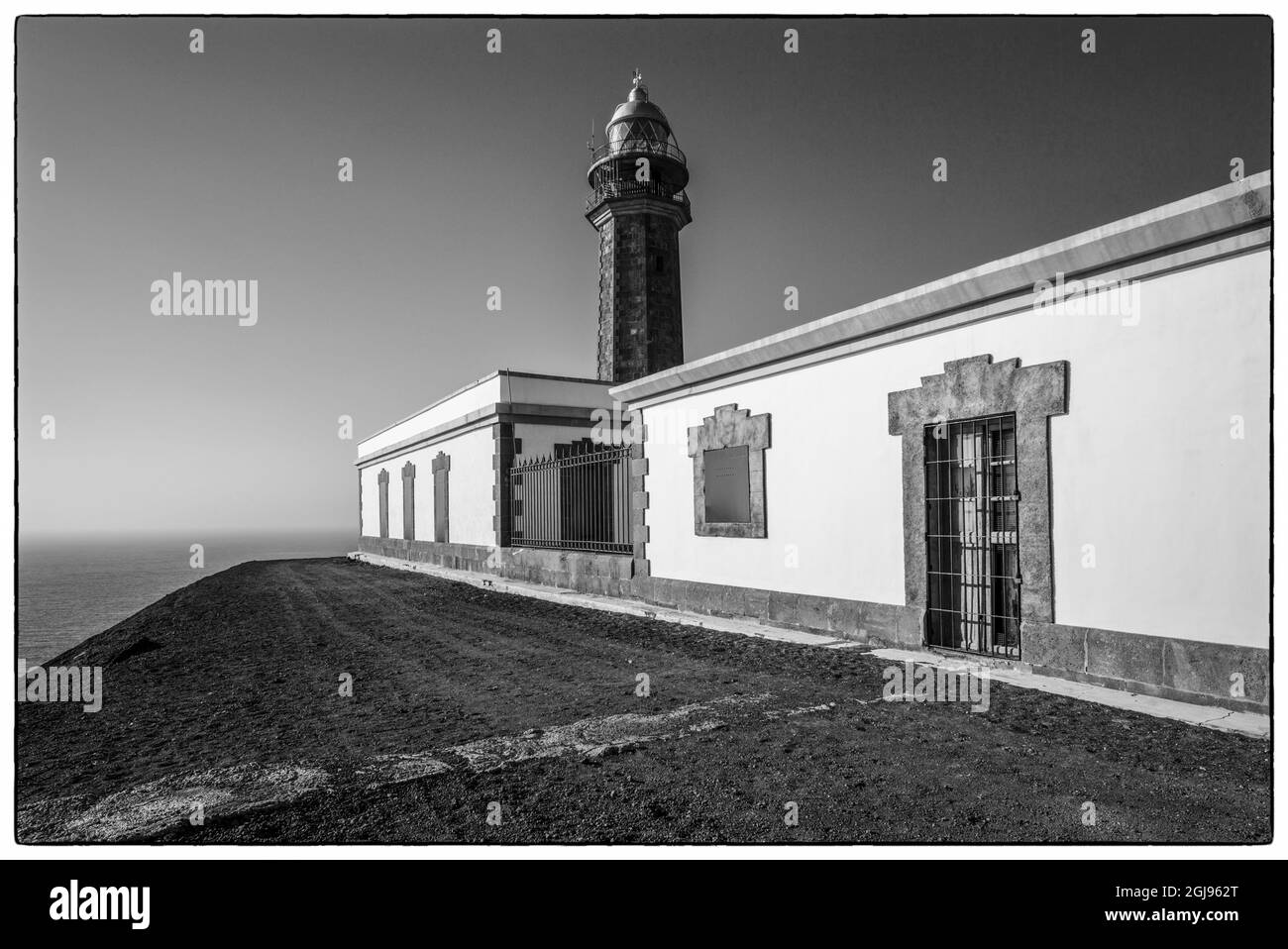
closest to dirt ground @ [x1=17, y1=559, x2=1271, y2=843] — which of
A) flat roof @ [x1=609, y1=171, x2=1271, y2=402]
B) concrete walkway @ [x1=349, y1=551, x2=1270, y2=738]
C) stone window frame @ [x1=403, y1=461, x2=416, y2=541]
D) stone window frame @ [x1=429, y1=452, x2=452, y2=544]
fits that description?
concrete walkway @ [x1=349, y1=551, x2=1270, y2=738]

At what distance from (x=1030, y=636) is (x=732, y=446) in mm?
4447

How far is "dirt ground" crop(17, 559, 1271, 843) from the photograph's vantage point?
3414 mm

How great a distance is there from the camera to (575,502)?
14469mm

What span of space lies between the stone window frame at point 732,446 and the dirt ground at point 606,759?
92.1 inches

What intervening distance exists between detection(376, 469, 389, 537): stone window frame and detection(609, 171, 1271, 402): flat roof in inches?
728

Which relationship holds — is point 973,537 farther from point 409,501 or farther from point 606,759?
point 409,501

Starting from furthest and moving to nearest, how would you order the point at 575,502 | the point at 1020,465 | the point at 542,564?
the point at 542,564, the point at 575,502, the point at 1020,465

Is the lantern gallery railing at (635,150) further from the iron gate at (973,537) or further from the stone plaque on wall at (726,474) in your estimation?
the iron gate at (973,537)

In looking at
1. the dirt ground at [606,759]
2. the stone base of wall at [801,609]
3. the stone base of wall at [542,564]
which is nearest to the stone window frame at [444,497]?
the stone base of wall at [542,564]

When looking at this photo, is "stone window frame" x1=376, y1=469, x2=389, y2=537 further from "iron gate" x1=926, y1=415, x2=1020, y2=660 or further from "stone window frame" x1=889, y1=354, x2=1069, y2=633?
"iron gate" x1=926, y1=415, x2=1020, y2=660

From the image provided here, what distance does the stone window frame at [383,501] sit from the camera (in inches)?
999

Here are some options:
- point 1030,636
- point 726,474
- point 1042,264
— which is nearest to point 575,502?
point 726,474

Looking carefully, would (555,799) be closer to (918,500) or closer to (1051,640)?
(1051,640)

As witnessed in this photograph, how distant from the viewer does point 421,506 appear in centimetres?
2178
